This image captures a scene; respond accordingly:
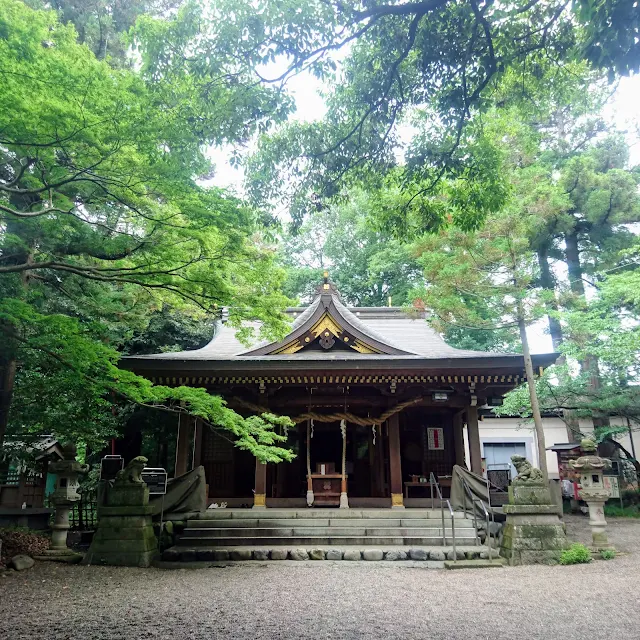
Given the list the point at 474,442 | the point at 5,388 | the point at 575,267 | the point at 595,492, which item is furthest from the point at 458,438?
the point at 575,267

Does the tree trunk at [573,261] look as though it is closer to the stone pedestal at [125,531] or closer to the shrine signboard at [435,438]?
the shrine signboard at [435,438]

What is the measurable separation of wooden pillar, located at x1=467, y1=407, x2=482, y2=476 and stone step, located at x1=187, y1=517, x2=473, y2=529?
1.76 meters

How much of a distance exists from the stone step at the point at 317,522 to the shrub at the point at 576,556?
5.78 ft

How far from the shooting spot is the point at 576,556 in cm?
749

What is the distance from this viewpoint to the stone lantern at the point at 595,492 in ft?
27.8

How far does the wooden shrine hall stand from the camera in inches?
405

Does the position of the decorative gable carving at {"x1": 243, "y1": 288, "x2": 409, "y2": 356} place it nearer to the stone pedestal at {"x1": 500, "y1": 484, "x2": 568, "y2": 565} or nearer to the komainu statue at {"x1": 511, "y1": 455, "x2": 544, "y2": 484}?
the komainu statue at {"x1": 511, "y1": 455, "x2": 544, "y2": 484}

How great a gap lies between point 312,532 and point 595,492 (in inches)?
197

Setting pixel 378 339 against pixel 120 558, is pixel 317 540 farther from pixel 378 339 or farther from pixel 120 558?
pixel 378 339

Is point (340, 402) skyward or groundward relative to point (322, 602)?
skyward

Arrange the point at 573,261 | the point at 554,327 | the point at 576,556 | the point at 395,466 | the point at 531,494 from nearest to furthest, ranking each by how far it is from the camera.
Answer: the point at 576,556 → the point at 531,494 → the point at 395,466 → the point at 554,327 → the point at 573,261

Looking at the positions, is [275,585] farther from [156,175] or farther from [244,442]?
[156,175]

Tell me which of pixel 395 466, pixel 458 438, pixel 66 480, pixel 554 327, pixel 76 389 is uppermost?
pixel 554 327

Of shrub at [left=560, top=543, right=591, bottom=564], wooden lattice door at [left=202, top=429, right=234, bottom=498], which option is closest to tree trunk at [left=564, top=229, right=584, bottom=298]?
shrub at [left=560, top=543, right=591, bottom=564]
